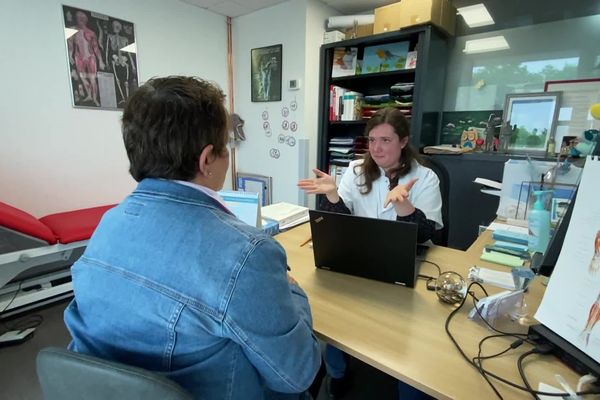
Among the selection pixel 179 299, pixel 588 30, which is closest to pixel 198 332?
pixel 179 299

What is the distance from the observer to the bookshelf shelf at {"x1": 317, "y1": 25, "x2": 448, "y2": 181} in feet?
8.43

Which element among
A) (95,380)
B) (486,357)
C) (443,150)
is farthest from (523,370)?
(443,150)

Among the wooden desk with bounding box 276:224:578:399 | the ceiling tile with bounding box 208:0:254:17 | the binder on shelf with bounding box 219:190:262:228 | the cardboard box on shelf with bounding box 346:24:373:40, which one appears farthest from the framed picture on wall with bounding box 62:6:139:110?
the wooden desk with bounding box 276:224:578:399

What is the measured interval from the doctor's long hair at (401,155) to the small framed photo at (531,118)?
52.3 inches

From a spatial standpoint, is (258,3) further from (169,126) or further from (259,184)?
(169,126)

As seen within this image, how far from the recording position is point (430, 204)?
1.54 metres

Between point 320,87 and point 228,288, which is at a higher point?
point 320,87

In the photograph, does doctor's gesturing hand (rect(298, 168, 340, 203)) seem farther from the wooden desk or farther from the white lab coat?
the wooden desk

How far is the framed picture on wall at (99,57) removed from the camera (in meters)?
2.52

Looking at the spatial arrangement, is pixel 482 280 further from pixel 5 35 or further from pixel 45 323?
pixel 5 35

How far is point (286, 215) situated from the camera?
1.75 m

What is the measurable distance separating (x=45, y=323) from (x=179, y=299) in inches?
86.5

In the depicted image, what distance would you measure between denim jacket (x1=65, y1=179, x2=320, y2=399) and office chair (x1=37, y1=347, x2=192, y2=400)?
0.24 feet

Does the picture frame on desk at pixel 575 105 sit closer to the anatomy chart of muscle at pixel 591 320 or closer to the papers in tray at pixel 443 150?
the papers in tray at pixel 443 150
